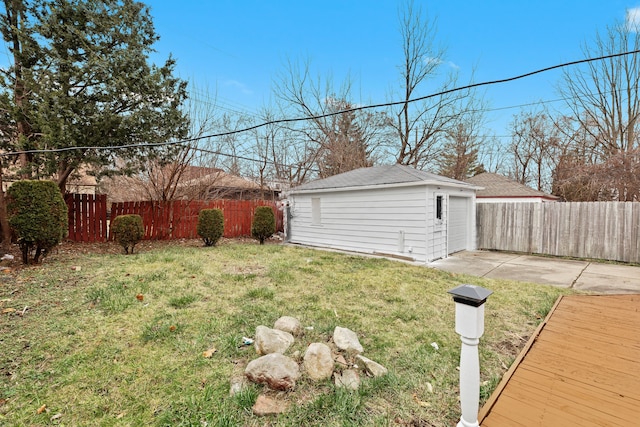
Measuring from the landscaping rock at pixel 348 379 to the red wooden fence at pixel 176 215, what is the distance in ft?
30.2

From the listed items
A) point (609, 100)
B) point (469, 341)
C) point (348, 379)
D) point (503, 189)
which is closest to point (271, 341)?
point (348, 379)

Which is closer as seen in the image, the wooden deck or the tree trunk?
the wooden deck

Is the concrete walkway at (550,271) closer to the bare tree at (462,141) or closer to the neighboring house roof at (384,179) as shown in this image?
the neighboring house roof at (384,179)

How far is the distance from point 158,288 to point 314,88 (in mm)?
12708

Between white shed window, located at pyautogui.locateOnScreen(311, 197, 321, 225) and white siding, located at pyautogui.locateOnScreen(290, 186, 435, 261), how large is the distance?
0.10 meters

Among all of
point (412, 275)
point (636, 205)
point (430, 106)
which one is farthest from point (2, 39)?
point (636, 205)

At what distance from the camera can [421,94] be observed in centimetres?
1450

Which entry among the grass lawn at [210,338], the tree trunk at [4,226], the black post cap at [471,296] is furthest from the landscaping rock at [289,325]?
the tree trunk at [4,226]

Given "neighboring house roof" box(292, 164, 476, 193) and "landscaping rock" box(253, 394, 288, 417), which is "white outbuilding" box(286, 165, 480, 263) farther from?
"landscaping rock" box(253, 394, 288, 417)

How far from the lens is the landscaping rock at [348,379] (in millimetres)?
2336

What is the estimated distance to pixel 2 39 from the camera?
295 inches

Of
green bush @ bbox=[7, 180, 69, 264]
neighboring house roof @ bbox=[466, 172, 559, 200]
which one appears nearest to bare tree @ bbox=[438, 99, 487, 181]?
neighboring house roof @ bbox=[466, 172, 559, 200]

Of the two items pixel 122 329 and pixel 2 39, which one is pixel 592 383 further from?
pixel 2 39

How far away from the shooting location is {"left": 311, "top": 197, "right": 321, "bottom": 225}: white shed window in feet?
34.3
